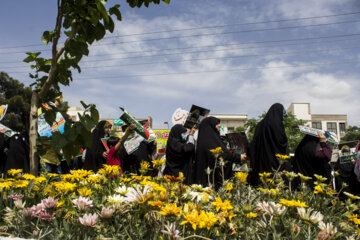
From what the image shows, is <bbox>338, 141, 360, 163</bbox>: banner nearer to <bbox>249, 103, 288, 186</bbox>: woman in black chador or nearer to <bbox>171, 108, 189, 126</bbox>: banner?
<bbox>249, 103, 288, 186</bbox>: woman in black chador

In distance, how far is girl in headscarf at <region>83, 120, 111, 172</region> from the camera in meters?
4.96

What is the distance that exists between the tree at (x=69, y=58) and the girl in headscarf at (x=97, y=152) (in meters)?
3.39

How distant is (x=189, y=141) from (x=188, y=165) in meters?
0.37

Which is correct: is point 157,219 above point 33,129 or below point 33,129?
below

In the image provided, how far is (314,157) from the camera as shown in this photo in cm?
470

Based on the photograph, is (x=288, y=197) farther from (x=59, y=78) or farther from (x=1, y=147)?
(x=1, y=147)

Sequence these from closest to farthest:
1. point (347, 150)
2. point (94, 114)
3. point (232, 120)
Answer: point (94, 114) < point (347, 150) < point (232, 120)

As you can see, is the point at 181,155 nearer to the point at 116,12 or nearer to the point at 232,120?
the point at 116,12

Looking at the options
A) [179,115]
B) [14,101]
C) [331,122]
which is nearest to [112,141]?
[179,115]

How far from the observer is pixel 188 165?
4.78m

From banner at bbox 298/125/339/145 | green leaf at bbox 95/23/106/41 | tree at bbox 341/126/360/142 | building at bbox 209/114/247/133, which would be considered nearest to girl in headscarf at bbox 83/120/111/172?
banner at bbox 298/125/339/145

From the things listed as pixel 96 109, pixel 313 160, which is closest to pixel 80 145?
pixel 96 109

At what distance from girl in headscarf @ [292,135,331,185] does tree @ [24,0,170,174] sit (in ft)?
13.1

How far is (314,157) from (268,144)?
101 cm
